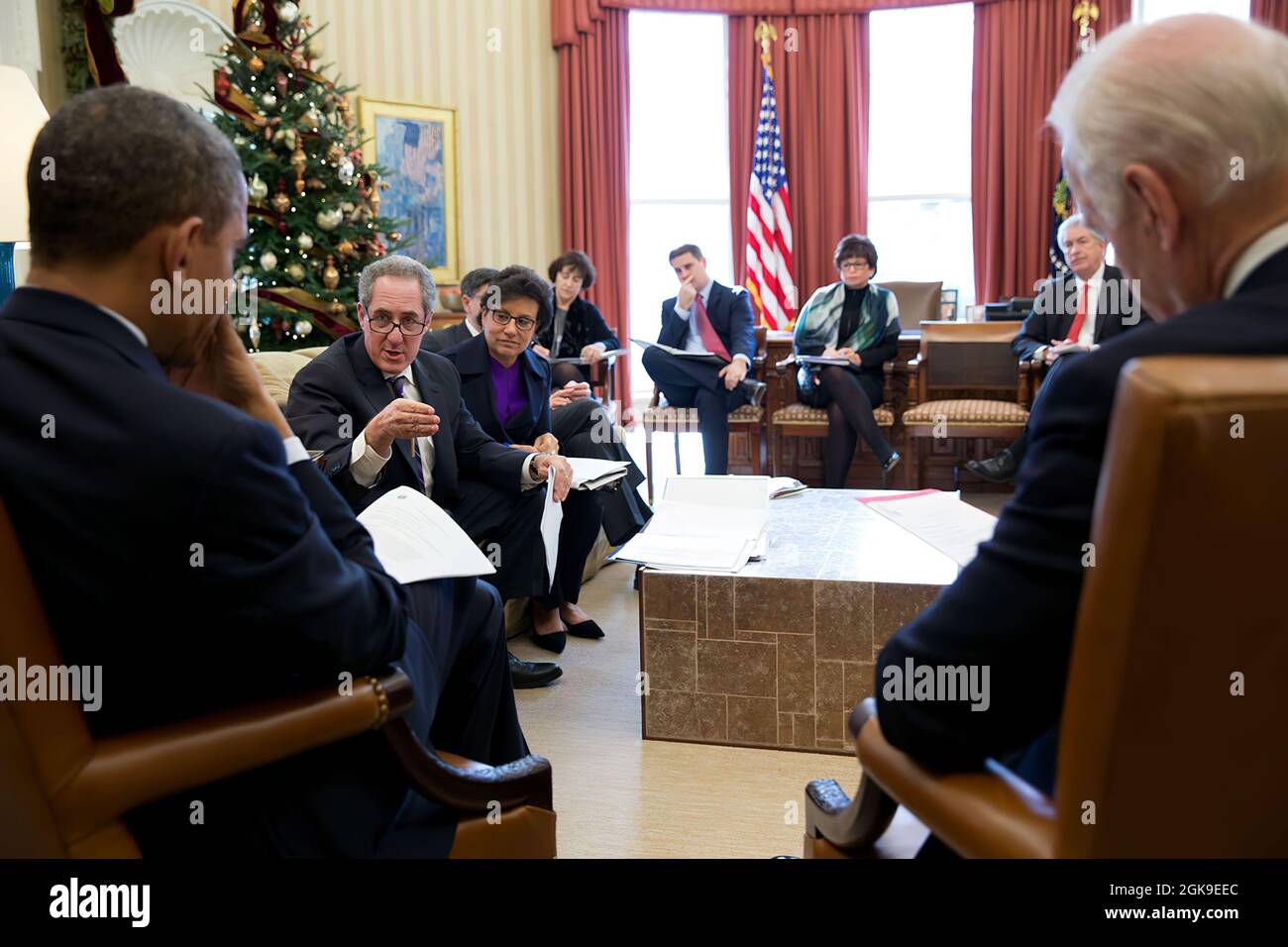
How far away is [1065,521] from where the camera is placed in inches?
36.8

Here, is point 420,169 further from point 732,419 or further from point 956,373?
point 956,373

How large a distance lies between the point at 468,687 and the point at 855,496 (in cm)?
194

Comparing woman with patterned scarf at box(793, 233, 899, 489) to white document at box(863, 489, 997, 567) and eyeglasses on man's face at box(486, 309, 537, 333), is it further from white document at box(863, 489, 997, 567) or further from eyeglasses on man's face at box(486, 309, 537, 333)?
white document at box(863, 489, 997, 567)

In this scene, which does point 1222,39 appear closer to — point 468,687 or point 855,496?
point 468,687

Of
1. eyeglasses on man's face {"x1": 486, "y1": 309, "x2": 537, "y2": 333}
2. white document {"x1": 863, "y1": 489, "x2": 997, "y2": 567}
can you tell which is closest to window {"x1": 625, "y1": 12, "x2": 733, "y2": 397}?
eyeglasses on man's face {"x1": 486, "y1": 309, "x2": 537, "y2": 333}

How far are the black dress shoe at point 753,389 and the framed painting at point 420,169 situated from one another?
3446 millimetres

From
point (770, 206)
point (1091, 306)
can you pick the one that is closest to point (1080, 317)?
point (1091, 306)

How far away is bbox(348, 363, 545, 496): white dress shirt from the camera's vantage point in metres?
2.68

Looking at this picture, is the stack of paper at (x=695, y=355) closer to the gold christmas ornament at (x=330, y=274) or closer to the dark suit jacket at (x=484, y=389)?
the gold christmas ornament at (x=330, y=274)

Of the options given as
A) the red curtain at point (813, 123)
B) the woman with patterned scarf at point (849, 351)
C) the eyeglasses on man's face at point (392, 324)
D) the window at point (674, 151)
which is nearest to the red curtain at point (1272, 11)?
the red curtain at point (813, 123)

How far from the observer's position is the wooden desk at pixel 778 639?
2504mm

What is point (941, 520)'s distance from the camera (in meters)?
2.65

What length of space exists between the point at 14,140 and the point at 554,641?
96.9 inches
